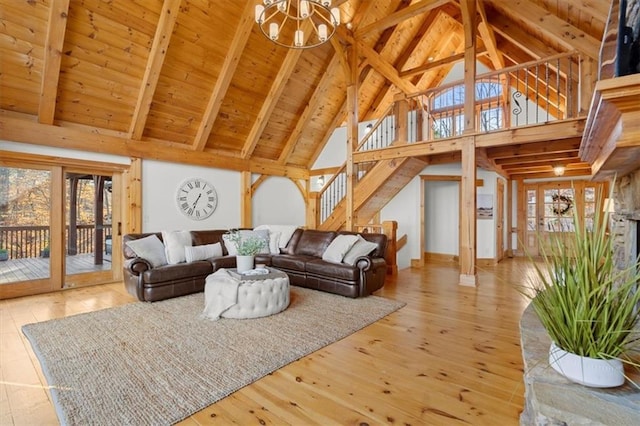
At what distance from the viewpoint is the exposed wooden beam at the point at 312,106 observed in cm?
673

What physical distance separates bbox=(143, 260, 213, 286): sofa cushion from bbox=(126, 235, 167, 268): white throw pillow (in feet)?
0.56

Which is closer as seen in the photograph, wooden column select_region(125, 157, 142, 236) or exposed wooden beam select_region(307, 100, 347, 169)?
wooden column select_region(125, 157, 142, 236)

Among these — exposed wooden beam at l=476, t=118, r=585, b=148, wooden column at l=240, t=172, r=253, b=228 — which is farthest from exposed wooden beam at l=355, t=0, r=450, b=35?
wooden column at l=240, t=172, r=253, b=228

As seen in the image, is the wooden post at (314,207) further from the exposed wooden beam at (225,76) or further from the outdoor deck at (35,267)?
the outdoor deck at (35,267)

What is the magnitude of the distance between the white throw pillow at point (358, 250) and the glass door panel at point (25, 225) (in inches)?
180

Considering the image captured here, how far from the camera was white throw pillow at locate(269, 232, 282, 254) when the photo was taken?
576cm

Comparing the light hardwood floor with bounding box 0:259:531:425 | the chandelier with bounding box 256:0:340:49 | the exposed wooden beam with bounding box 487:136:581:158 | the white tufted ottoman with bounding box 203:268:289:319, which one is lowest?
the light hardwood floor with bounding box 0:259:531:425

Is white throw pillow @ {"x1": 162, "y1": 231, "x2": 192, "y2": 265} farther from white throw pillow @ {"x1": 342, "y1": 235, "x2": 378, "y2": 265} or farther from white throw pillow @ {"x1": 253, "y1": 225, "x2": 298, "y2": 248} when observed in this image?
white throw pillow @ {"x1": 342, "y1": 235, "x2": 378, "y2": 265}

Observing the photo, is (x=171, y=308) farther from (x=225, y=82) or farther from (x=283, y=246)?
(x=225, y=82)

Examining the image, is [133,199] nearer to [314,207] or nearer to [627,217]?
[314,207]

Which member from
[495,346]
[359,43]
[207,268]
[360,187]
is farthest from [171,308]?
[359,43]

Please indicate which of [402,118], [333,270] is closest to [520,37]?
[402,118]

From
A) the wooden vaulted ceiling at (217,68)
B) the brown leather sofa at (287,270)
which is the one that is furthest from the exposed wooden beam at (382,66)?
the brown leather sofa at (287,270)

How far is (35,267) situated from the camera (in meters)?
4.67
